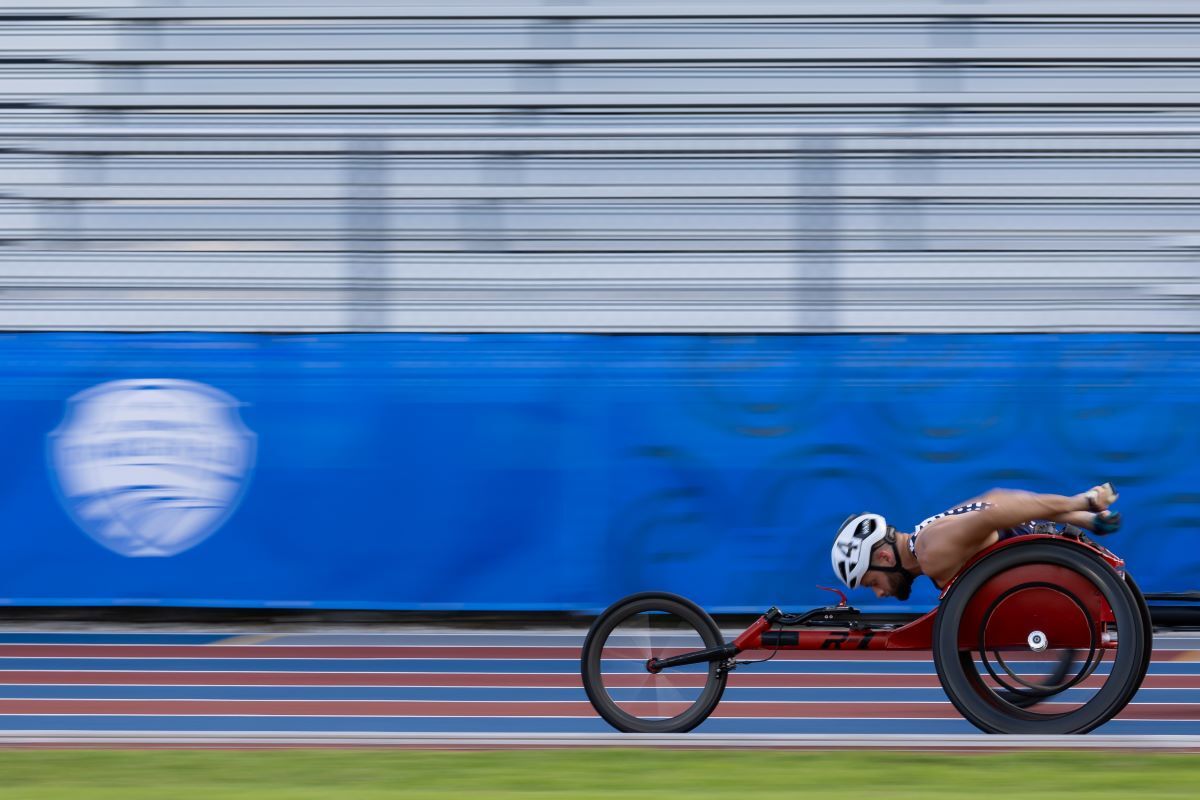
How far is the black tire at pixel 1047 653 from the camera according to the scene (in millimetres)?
4715

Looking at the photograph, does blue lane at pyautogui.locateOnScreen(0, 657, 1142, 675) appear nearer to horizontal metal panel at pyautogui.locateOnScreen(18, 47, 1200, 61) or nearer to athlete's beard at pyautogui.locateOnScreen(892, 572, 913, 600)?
athlete's beard at pyautogui.locateOnScreen(892, 572, 913, 600)

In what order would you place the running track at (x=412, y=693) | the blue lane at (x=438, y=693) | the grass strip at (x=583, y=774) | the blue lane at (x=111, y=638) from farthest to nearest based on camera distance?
the blue lane at (x=111, y=638) → the blue lane at (x=438, y=693) → the running track at (x=412, y=693) → the grass strip at (x=583, y=774)

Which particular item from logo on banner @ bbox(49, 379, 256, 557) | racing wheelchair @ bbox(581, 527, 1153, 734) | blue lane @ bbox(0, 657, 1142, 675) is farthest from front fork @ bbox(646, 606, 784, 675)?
logo on banner @ bbox(49, 379, 256, 557)

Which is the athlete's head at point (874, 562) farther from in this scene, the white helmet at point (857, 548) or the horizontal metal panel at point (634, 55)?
the horizontal metal panel at point (634, 55)

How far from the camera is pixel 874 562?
489 centimetres

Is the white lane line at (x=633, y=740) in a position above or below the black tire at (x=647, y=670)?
below

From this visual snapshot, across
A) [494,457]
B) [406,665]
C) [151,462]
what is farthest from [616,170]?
[406,665]

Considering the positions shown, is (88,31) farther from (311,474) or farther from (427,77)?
(311,474)

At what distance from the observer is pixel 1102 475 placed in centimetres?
751

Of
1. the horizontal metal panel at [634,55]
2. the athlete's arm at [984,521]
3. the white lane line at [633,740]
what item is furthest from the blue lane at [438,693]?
the horizontal metal panel at [634,55]

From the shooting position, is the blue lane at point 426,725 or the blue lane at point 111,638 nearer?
the blue lane at point 426,725

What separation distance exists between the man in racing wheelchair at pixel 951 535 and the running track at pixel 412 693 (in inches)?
21.3

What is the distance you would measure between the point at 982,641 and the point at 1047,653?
0.85 ft

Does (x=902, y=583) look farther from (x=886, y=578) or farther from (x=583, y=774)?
(x=583, y=774)
